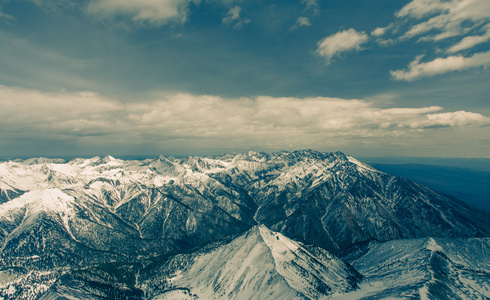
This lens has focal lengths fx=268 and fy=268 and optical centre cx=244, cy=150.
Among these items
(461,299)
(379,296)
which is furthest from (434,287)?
(379,296)

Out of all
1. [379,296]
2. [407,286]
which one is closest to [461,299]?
[407,286]

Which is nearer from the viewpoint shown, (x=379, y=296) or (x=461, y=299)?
(x=461, y=299)

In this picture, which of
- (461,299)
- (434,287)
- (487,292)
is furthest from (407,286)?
(487,292)

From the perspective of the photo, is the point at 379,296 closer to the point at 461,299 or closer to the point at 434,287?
the point at 434,287

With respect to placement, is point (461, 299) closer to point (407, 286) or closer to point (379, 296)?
point (407, 286)

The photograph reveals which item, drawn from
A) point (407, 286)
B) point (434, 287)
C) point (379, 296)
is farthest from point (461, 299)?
point (379, 296)

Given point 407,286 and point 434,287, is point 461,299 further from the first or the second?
point 407,286

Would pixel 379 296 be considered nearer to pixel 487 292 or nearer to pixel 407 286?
pixel 407 286
